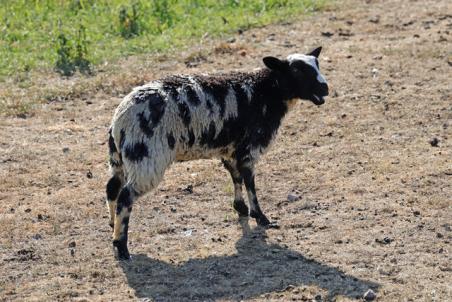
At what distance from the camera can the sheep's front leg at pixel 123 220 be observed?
30.3 feet

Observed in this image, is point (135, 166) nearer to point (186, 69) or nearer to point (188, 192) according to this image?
point (188, 192)

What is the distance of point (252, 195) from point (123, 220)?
5.30 feet

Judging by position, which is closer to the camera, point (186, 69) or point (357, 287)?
point (357, 287)

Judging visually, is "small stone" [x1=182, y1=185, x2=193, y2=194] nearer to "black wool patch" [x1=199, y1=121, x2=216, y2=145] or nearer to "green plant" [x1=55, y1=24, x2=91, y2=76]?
"black wool patch" [x1=199, y1=121, x2=216, y2=145]

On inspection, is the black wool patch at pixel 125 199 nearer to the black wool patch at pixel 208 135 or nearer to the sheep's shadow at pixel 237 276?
the sheep's shadow at pixel 237 276

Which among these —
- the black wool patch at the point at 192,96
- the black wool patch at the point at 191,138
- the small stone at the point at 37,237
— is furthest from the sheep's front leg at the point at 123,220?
the black wool patch at the point at 192,96

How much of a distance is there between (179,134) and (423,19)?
8.23m

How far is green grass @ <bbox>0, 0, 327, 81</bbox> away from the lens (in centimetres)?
1503

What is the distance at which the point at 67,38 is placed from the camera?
1540cm

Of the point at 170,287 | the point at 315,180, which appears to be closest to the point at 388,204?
the point at 315,180

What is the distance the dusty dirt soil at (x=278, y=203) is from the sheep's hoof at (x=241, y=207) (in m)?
0.09

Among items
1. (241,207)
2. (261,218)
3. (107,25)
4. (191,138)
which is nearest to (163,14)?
(107,25)

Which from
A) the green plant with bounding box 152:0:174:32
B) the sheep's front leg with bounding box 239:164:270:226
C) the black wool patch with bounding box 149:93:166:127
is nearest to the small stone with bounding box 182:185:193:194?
the sheep's front leg with bounding box 239:164:270:226

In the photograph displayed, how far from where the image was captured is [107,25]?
53.6 feet
